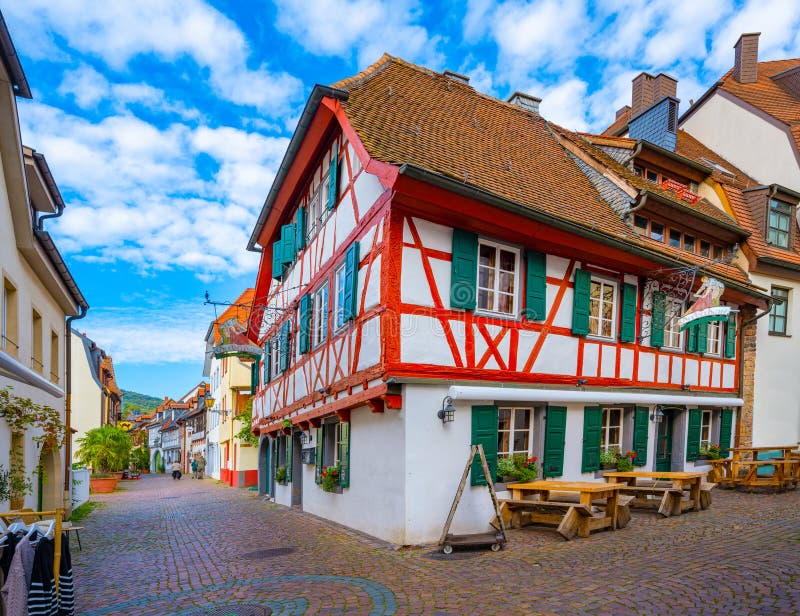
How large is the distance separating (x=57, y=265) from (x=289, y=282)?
6227mm

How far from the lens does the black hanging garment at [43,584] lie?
4680 mm

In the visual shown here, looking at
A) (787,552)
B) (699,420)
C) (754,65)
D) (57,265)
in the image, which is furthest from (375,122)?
(754,65)

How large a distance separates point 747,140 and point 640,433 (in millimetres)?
12092

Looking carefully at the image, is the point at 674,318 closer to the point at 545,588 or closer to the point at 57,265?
the point at 545,588

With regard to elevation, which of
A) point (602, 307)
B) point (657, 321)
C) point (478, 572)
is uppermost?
point (602, 307)

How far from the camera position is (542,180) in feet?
39.4

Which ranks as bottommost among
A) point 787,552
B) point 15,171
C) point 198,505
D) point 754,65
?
point 198,505

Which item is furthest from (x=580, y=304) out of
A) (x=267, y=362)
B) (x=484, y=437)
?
(x=267, y=362)

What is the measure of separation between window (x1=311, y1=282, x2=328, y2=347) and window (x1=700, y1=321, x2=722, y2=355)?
895 cm

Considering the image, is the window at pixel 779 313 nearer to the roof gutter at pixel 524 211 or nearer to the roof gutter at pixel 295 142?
the roof gutter at pixel 524 211

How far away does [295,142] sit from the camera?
12680 mm

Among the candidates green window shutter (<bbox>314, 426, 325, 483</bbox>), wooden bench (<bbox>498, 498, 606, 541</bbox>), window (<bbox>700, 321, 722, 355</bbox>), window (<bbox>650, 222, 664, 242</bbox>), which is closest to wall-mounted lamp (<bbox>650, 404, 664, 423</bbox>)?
window (<bbox>700, 321, 722, 355</bbox>)

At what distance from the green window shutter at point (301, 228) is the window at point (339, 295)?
3.28m

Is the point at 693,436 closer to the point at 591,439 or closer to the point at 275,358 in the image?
the point at 591,439
